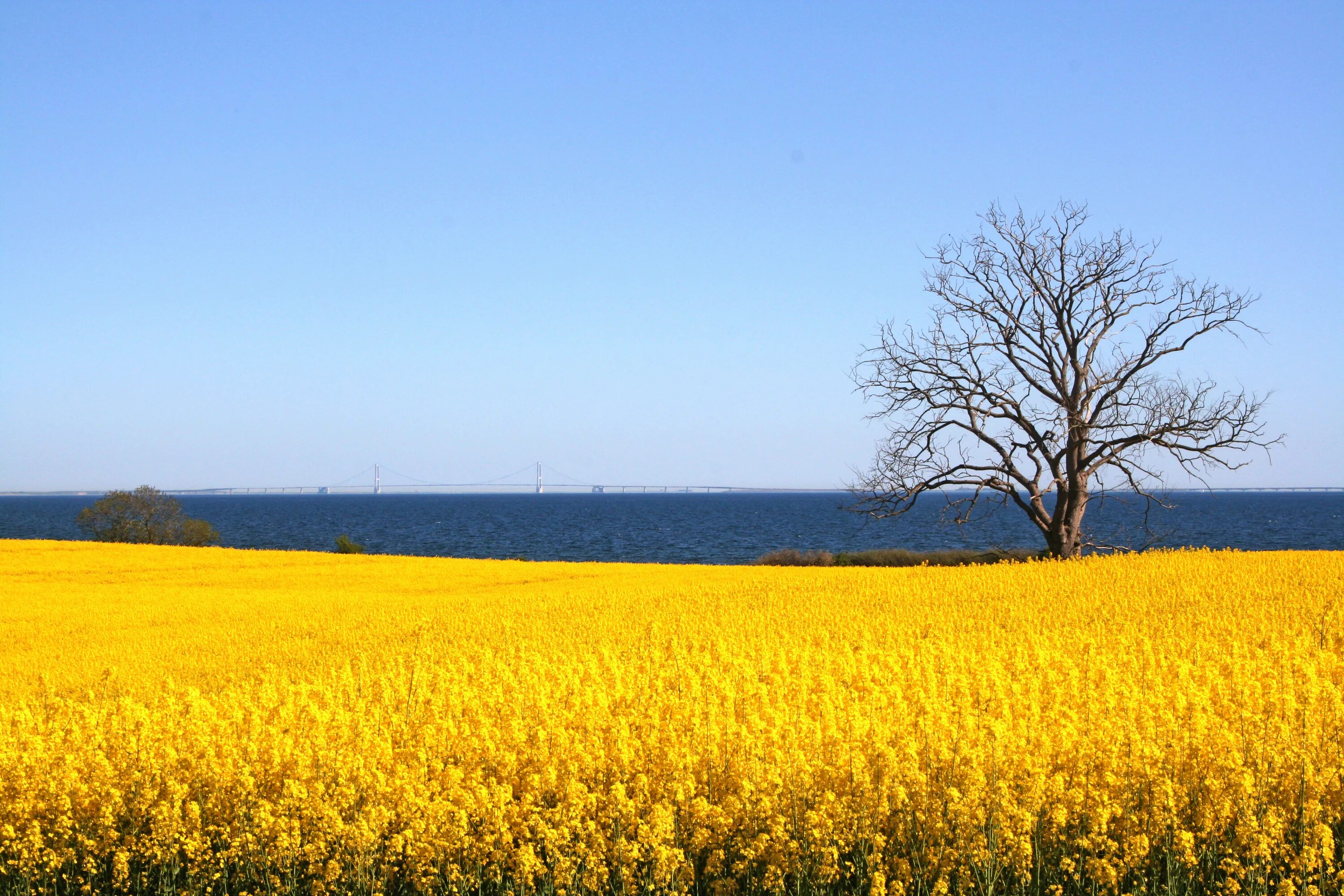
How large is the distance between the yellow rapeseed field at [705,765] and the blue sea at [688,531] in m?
12.8

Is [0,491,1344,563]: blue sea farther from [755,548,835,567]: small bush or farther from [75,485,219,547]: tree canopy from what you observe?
[75,485,219,547]: tree canopy

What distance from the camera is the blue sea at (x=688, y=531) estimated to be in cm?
5666

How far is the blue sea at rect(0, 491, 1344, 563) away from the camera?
56656 mm

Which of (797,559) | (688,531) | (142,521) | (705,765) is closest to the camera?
(705,765)

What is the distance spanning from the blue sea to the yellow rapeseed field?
1282cm

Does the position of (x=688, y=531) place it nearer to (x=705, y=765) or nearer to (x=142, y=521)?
(x=142, y=521)

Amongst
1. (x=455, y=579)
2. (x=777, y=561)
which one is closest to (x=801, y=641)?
(x=455, y=579)

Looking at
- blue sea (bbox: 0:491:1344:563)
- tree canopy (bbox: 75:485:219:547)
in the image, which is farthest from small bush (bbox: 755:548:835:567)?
tree canopy (bbox: 75:485:219:547)

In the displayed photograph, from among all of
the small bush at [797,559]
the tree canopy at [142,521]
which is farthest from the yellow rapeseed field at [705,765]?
the tree canopy at [142,521]

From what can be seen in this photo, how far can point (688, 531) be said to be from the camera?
7912 centimetres

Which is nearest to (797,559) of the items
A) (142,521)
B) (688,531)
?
(142,521)

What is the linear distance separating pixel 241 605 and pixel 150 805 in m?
10.9

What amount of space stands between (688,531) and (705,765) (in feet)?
239

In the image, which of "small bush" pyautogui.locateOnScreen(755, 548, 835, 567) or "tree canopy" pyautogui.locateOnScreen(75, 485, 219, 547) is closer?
"small bush" pyautogui.locateOnScreen(755, 548, 835, 567)
